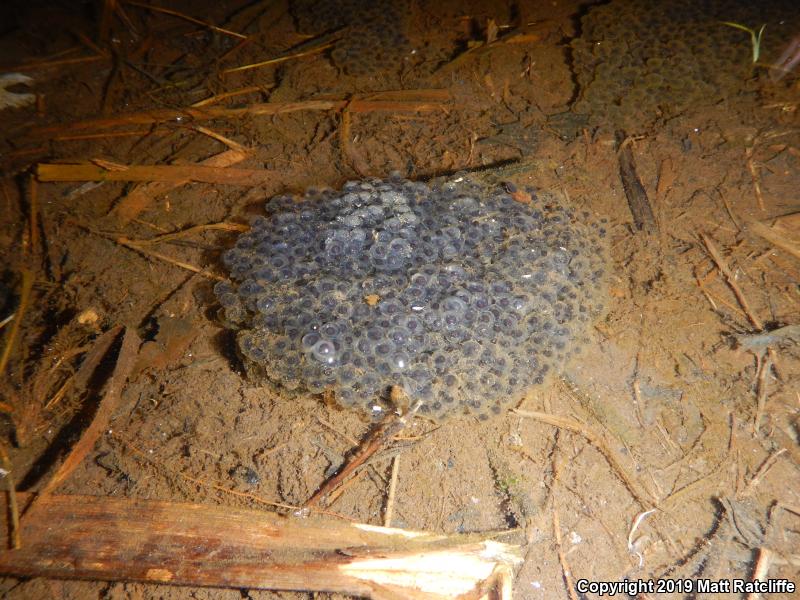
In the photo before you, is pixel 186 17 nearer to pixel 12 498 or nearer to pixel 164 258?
pixel 164 258

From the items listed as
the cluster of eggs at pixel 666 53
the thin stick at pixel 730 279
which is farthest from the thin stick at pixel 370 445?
the cluster of eggs at pixel 666 53

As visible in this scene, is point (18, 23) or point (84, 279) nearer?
point (84, 279)

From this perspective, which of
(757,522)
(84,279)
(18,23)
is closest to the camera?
(757,522)

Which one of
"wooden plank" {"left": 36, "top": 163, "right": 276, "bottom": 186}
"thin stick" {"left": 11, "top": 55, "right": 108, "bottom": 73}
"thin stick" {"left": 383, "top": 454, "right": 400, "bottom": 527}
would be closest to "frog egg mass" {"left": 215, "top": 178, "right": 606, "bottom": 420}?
"thin stick" {"left": 383, "top": 454, "right": 400, "bottom": 527}

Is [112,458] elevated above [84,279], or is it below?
below

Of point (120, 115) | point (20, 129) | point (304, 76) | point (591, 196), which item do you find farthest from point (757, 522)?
point (20, 129)

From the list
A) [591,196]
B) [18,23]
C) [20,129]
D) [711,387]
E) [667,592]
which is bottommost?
[667,592]

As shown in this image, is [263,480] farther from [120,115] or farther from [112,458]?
[120,115]
